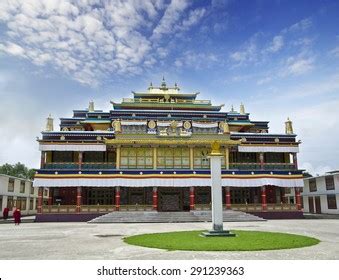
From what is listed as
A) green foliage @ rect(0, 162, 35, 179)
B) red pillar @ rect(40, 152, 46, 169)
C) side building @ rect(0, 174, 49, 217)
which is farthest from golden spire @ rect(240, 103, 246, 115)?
green foliage @ rect(0, 162, 35, 179)

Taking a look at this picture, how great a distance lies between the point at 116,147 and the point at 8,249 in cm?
2607

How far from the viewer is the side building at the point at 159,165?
36469 millimetres

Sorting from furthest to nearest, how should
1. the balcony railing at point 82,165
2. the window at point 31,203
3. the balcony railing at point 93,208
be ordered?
the window at point 31,203 < the balcony railing at point 82,165 < the balcony railing at point 93,208

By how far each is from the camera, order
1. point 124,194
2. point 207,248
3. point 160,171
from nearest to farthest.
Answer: point 207,248, point 160,171, point 124,194

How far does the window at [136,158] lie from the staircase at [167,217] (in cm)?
642

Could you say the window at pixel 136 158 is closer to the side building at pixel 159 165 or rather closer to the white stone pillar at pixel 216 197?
the side building at pixel 159 165

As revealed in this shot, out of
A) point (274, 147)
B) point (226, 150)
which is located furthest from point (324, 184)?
point (226, 150)

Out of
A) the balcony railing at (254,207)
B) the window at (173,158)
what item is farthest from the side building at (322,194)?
the window at (173,158)

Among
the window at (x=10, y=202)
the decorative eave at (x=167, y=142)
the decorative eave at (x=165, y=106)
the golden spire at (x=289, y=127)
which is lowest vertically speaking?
the window at (x=10, y=202)

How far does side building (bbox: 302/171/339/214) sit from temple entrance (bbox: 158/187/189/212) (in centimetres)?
2104

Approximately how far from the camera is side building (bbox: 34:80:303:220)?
3647 cm

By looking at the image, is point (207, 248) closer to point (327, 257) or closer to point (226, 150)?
point (327, 257)

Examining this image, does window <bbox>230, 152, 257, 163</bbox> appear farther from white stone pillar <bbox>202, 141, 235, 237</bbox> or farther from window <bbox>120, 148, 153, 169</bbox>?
white stone pillar <bbox>202, 141, 235, 237</bbox>

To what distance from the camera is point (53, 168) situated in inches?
1522
